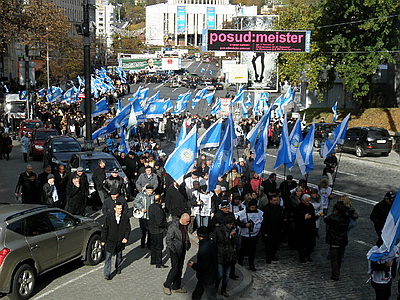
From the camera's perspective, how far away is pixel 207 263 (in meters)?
9.24

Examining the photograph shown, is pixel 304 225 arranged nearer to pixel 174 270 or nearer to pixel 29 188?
pixel 174 270

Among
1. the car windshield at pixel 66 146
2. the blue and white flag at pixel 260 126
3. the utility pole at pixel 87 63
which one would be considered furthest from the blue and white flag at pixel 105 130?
the blue and white flag at pixel 260 126

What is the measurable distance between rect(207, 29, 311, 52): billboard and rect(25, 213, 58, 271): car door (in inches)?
1279

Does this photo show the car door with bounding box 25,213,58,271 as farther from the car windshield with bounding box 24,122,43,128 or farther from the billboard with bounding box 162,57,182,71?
the billboard with bounding box 162,57,182,71

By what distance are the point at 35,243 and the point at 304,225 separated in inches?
209

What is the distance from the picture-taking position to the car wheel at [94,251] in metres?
11.8

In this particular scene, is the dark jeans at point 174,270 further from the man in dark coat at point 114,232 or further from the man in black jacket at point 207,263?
the man in dark coat at point 114,232

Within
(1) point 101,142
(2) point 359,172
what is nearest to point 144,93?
(1) point 101,142

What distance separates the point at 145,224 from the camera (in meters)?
13.1

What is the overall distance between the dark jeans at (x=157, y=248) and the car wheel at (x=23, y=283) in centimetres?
245

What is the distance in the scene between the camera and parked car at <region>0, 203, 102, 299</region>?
376 inches

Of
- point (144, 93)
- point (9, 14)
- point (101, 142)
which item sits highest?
point (9, 14)

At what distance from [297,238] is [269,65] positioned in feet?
193

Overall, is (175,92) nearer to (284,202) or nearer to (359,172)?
(359,172)
